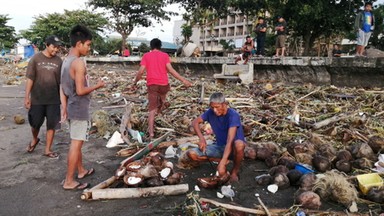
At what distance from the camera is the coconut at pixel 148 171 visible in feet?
12.5

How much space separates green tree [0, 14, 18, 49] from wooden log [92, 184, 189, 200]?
50.4 meters

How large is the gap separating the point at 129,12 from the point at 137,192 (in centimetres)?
3760

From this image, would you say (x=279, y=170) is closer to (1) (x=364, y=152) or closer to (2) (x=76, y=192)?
(1) (x=364, y=152)

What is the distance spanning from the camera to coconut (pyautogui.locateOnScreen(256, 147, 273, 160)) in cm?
482

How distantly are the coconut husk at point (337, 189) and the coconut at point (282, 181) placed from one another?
0.39 meters

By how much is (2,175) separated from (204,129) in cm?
340

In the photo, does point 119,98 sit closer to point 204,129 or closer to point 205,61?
point 204,129

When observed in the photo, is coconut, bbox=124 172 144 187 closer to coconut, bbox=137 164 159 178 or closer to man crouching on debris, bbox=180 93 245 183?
coconut, bbox=137 164 159 178

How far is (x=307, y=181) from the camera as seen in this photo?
147 inches

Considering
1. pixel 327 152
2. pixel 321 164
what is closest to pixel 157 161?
pixel 321 164

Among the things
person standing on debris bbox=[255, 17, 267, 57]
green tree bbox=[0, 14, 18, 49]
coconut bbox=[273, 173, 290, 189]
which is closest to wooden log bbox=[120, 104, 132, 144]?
coconut bbox=[273, 173, 290, 189]

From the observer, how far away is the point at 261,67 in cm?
1261

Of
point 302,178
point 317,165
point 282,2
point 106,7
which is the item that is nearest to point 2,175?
point 302,178

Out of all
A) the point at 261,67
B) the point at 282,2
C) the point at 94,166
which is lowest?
the point at 94,166
